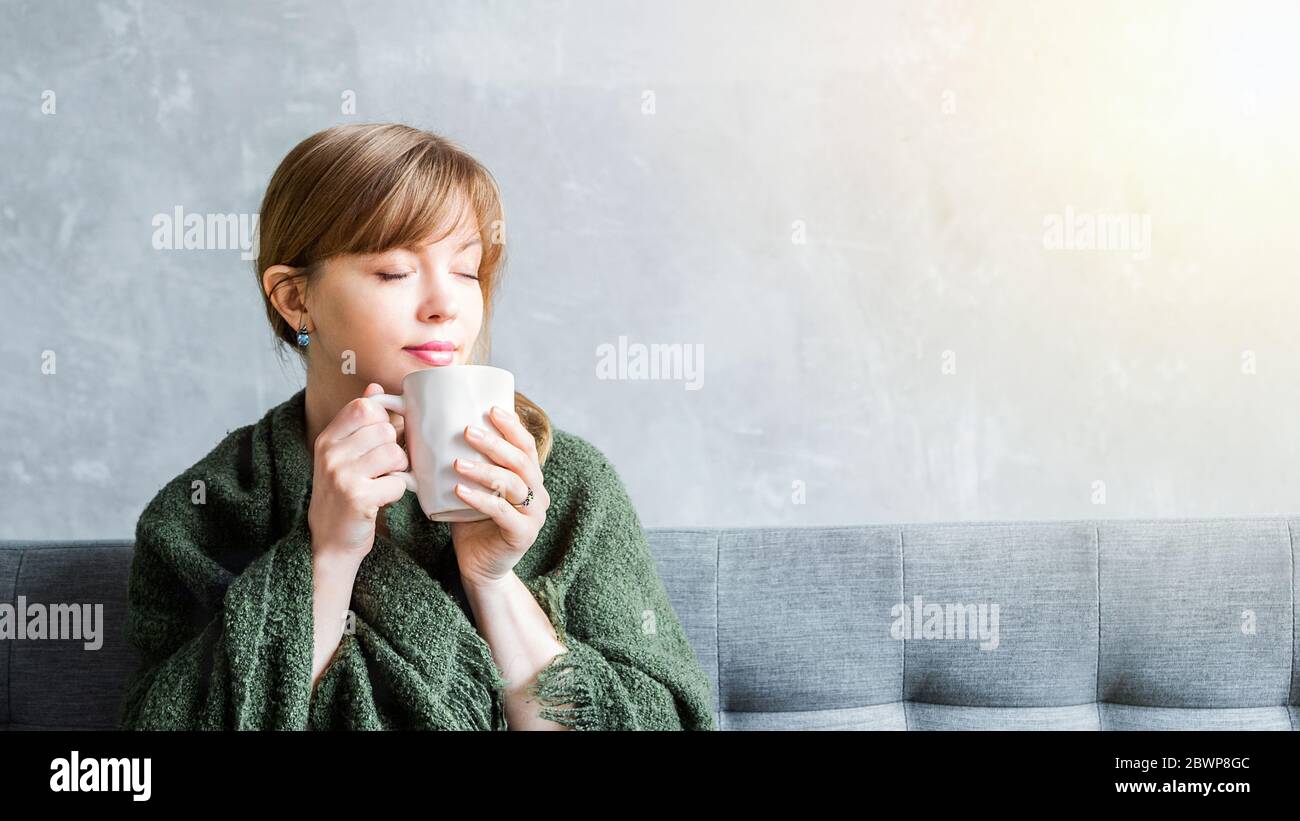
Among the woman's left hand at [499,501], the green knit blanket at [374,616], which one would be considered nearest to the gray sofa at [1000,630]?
the green knit blanket at [374,616]

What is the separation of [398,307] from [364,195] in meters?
0.12

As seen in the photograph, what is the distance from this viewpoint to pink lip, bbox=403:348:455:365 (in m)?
1.05

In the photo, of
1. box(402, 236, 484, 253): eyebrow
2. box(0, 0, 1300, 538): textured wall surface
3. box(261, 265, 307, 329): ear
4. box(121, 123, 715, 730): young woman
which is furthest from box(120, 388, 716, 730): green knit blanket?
box(0, 0, 1300, 538): textured wall surface

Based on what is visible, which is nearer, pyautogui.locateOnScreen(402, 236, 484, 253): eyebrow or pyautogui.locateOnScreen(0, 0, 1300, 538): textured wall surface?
pyautogui.locateOnScreen(402, 236, 484, 253): eyebrow

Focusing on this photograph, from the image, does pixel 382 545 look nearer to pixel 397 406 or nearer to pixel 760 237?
pixel 397 406

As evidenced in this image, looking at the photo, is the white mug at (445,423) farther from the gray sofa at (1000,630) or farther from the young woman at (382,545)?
the gray sofa at (1000,630)

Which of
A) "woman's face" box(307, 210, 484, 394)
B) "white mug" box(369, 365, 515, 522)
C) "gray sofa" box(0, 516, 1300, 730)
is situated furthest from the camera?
"gray sofa" box(0, 516, 1300, 730)

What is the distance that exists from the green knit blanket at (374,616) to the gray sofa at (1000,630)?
182 millimetres

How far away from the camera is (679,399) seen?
5.91 ft

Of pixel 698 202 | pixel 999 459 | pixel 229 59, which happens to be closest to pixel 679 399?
pixel 698 202

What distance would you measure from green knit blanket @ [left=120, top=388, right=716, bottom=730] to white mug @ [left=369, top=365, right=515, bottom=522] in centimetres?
16

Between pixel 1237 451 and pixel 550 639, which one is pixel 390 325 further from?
pixel 1237 451

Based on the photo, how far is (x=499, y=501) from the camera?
93 cm

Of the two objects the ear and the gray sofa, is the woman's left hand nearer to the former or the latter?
the ear
